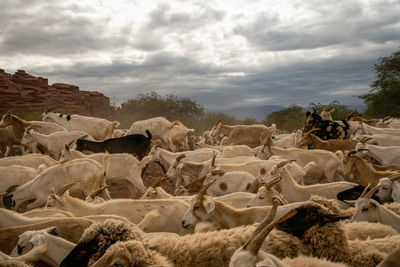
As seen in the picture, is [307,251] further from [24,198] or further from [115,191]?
[115,191]

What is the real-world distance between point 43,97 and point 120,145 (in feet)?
81.6

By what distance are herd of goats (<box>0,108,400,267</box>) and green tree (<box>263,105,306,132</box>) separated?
16.2 meters

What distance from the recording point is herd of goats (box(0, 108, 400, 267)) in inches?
114

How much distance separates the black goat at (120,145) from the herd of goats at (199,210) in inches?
1.3

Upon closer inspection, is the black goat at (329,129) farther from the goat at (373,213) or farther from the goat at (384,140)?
the goat at (373,213)

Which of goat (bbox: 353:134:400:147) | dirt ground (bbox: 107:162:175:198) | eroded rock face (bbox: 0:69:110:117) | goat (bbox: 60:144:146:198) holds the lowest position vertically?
dirt ground (bbox: 107:162:175:198)

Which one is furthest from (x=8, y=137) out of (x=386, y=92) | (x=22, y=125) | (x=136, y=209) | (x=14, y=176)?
(x=386, y=92)

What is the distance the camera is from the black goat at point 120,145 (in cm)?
1084

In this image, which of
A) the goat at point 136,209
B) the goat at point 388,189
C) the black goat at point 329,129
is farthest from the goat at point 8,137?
Result: the goat at point 388,189

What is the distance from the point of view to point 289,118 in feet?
99.9

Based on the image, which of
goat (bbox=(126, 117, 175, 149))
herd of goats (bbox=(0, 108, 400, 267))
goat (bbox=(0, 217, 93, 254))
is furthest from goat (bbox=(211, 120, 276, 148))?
goat (bbox=(0, 217, 93, 254))

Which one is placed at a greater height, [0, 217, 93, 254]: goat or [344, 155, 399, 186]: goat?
[0, 217, 93, 254]: goat

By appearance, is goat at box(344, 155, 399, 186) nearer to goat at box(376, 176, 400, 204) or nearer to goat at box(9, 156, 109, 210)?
goat at box(376, 176, 400, 204)

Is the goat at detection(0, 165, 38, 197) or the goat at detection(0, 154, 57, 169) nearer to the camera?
the goat at detection(0, 165, 38, 197)
